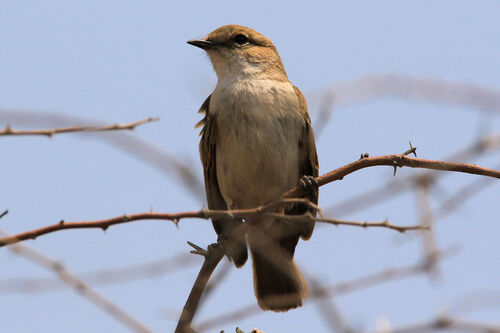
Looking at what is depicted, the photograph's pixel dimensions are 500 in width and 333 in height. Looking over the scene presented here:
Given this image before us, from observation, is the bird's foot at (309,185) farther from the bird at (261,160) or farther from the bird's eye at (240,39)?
the bird's eye at (240,39)

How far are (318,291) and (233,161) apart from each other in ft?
9.52

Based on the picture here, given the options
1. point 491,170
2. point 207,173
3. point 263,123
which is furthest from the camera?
point 207,173

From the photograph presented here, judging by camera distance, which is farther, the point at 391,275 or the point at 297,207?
the point at 297,207

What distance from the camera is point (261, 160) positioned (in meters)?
5.80

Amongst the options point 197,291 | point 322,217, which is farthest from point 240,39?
point 322,217

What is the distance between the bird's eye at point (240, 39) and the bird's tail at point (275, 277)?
2.12m

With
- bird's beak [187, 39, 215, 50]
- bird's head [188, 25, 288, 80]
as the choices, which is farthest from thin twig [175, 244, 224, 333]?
bird's beak [187, 39, 215, 50]

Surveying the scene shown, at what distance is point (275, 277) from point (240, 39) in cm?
251

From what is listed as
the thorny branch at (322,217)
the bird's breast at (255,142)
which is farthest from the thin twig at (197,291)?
the bird's breast at (255,142)

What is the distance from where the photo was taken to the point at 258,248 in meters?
5.93

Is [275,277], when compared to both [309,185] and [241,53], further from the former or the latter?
[241,53]

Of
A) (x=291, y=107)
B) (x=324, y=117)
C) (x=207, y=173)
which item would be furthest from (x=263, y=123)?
(x=324, y=117)

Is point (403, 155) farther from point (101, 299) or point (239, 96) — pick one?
point (239, 96)

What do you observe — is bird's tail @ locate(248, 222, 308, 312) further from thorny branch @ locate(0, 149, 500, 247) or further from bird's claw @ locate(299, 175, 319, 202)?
thorny branch @ locate(0, 149, 500, 247)
